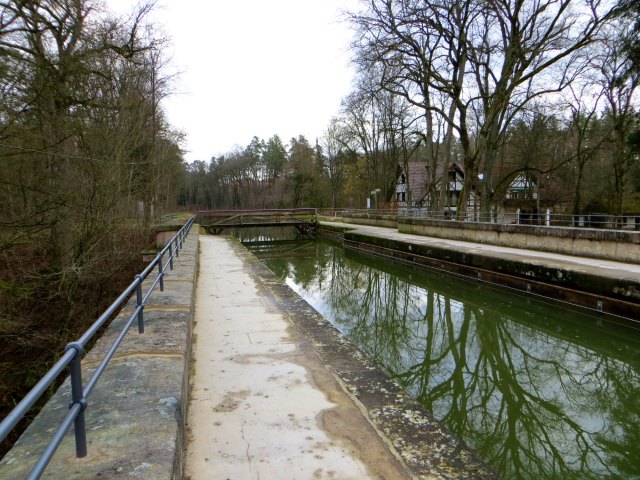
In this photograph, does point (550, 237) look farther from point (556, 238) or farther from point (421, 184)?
point (421, 184)

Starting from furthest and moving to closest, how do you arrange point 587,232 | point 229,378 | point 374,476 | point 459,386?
point 587,232 < point 459,386 < point 229,378 < point 374,476

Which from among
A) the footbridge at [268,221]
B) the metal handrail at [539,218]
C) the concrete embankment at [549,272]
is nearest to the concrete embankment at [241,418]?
the concrete embankment at [549,272]

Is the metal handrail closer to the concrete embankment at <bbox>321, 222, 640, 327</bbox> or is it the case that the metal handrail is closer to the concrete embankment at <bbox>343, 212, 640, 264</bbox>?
the concrete embankment at <bbox>343, 212, 640, 264</bbox>

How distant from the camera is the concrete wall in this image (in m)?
10.7

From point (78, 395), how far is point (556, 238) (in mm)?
13572

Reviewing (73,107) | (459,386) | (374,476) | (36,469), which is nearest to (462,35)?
(73,107)

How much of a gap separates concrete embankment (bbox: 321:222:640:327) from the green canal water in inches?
13.3

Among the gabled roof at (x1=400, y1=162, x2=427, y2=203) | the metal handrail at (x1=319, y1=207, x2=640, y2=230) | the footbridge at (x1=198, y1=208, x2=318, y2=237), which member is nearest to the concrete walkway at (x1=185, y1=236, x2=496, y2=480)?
the metal handrail at (x1=319, y1=207, x2=640, y2=230)

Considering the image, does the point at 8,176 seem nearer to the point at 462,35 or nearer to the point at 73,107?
the point at 73,107

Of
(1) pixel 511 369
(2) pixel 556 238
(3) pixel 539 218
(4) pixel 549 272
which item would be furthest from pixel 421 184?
(1) pixel 511 369

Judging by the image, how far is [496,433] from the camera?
4.79 metres

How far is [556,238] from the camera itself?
41.8ft

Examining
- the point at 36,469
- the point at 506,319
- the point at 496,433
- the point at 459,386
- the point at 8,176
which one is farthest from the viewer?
the point at 506,319

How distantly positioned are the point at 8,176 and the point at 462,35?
16.2 metres
